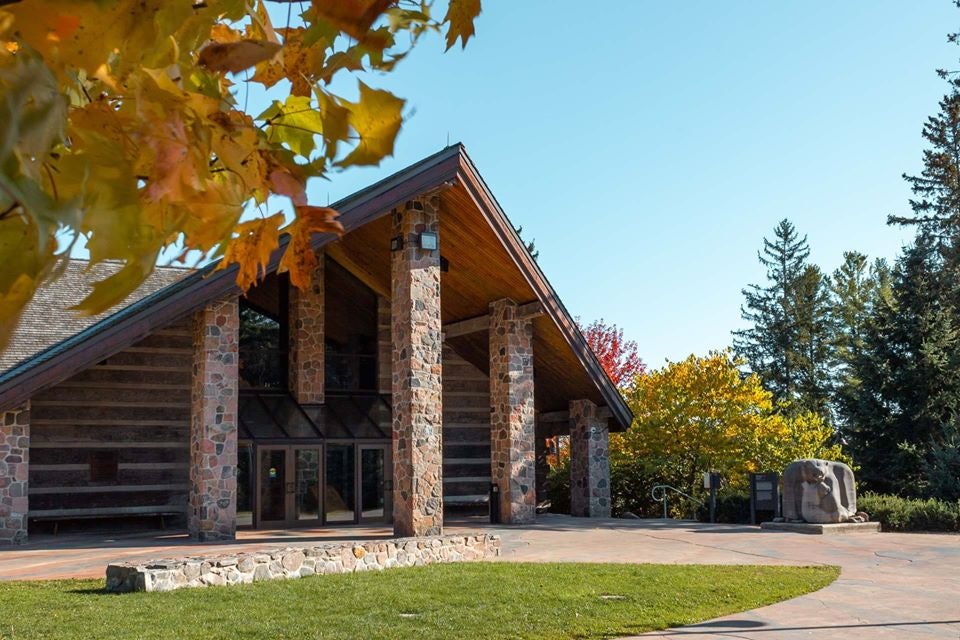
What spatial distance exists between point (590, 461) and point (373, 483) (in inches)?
196

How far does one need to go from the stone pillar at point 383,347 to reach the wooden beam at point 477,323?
1392mm

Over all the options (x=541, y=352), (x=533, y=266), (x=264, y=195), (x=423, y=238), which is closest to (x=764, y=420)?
(x=541, y=352)

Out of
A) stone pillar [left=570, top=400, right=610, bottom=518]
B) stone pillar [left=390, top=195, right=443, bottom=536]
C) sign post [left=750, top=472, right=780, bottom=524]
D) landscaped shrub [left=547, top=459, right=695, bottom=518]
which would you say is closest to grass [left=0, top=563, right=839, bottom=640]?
stone pillar [left=390, top=195, right=443, bottom=536]

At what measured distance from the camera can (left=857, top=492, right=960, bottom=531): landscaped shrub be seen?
18.7 m

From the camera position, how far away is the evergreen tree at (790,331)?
173 ft

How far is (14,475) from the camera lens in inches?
648

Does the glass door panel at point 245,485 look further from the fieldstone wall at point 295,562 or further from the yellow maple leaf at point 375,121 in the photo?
the yellow maple leaf at point 375,121

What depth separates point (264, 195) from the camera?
180cm

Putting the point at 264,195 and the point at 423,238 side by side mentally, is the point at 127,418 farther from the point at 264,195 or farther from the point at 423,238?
the point at 264,195

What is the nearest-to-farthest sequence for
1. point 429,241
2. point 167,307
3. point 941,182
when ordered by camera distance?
point 167,307, point 429,241, point 941,182

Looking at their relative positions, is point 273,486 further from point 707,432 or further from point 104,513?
point 707,432

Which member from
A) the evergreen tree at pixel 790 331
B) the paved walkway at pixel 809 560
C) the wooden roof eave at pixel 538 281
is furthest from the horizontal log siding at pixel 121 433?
the evergreen tree at pixel 790 331

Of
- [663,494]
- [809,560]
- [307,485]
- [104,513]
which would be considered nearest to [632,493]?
[663,494]

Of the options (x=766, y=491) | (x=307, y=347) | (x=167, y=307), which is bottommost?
(x=766, y=491)
